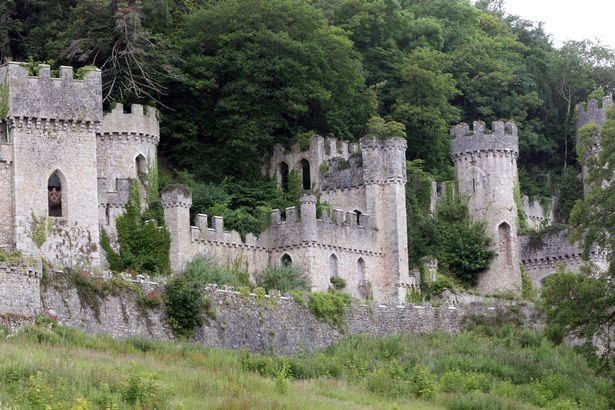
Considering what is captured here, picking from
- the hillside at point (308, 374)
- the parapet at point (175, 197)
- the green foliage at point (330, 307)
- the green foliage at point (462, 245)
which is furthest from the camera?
the green foliage at point (462, 245)

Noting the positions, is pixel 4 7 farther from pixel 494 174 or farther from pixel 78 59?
pixel 494 174

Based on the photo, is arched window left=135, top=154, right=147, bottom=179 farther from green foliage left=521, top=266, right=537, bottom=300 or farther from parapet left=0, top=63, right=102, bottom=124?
green foliage left=521, top=266, right=537, bottom=300

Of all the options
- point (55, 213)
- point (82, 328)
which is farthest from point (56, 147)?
point (82, 328)

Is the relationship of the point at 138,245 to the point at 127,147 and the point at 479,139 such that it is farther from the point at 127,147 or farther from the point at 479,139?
the point at 479,139

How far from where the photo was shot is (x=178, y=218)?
6619cm

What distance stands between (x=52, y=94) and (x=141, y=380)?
24818 millimetres

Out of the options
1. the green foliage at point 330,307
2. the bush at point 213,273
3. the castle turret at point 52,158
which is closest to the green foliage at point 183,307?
the bush at point 213,273

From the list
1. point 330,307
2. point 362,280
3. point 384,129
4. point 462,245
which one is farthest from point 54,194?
point 462,245

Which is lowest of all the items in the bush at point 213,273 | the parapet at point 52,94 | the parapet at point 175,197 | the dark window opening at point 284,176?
the bush at point 213,273

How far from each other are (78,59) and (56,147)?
26.9 ft

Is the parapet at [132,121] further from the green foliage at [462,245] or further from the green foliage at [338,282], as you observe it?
the green foliage at [462,245]

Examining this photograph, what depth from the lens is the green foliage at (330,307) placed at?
2378 inches

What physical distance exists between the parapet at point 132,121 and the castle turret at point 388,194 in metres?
8.67

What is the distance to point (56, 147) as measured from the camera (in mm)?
63656
